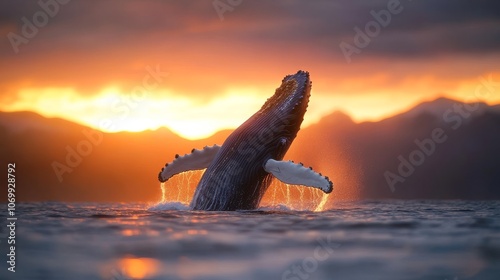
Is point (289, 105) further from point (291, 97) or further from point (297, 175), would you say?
point (297, 175)

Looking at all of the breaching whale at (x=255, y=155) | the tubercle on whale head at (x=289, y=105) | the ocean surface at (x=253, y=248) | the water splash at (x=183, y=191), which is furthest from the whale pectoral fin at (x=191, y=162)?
the ocean surface at (x=253, y=248)

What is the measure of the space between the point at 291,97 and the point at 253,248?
A: 7.63 metres

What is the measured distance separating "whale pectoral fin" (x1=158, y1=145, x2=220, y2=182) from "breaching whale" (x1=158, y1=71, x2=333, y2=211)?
39cm

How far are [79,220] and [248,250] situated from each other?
5483 mm

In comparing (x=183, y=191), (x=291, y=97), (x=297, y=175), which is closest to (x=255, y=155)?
(x=297, y=175)

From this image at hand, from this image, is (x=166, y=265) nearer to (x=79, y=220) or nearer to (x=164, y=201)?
(x=79, y=220)

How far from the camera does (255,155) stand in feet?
52.3

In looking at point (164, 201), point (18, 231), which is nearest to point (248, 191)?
point (164, 201)

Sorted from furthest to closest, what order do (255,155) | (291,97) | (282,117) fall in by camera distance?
(291,97)
(282,117)
(255,155)

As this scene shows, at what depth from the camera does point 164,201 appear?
17531 millimetres

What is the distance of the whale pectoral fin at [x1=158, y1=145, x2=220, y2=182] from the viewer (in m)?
17.3

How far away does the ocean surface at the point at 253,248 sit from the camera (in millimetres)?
7770

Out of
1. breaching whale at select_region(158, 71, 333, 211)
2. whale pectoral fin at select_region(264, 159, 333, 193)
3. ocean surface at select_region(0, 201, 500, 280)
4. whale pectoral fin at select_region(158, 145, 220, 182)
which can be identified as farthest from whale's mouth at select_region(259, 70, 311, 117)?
ocean surface at select_region(0, 201, 500, 280)

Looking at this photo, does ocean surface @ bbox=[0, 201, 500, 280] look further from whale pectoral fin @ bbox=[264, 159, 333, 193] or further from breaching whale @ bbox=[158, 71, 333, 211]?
breaching whale @ bbox=[158, 71, 333, 211]
